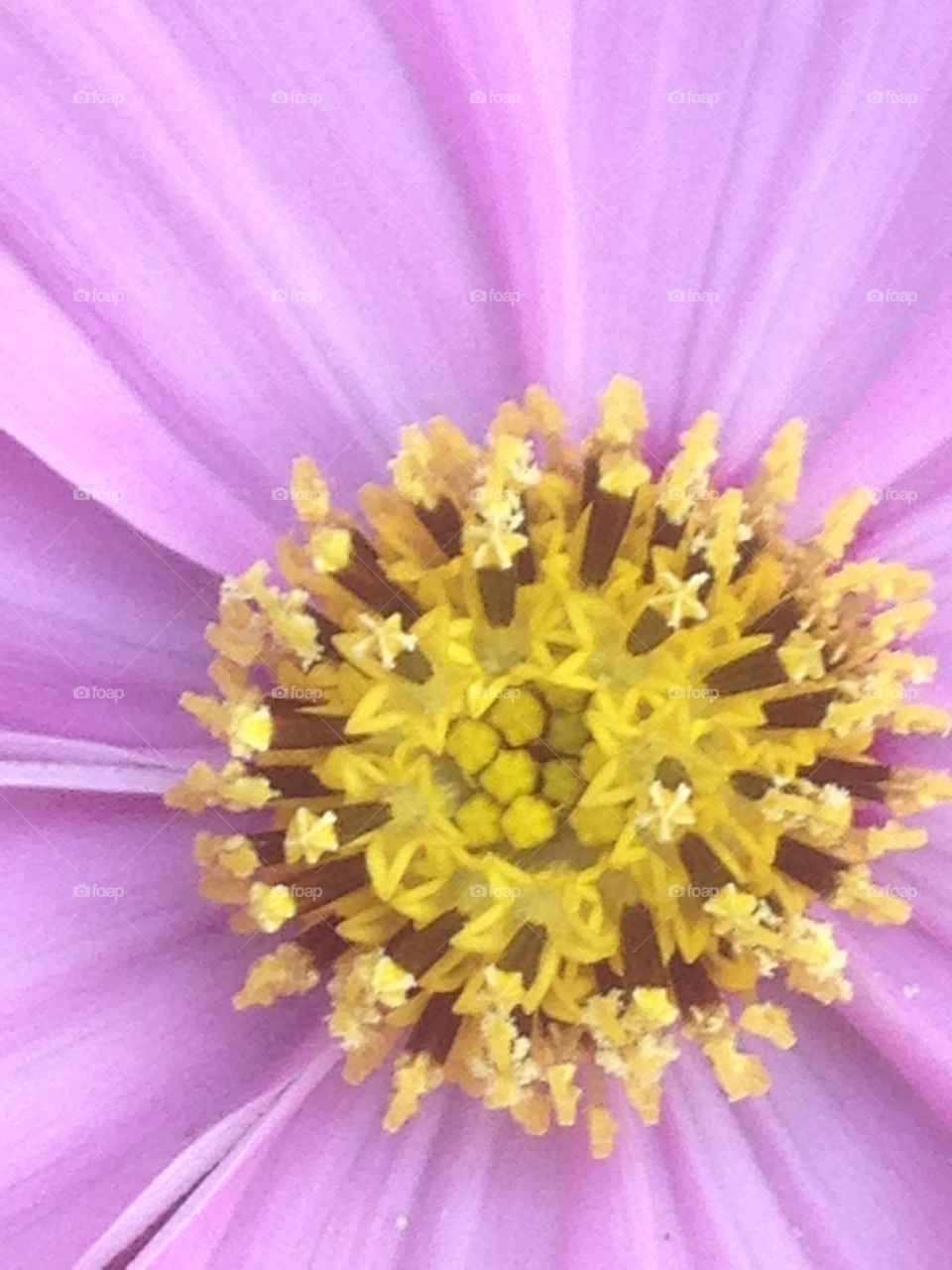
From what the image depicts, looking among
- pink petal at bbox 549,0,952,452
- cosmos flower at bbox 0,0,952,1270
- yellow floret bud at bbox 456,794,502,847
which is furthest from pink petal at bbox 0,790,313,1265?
pink petal at bbox 549,0,952,452

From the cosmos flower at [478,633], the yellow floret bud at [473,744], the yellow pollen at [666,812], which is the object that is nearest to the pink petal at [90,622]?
the cosmos flower at [478,633]

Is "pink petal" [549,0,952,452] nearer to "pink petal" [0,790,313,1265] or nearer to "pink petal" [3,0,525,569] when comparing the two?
"pink petal" [3,0,525,569]

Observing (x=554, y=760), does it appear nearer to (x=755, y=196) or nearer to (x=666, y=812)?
(x=666, y=812)

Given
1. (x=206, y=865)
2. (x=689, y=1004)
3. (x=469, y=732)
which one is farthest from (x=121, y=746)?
(x=689, y=1004)

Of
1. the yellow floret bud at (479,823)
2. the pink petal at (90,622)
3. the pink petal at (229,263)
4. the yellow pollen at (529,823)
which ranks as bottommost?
the yellow pollen at (529,823)

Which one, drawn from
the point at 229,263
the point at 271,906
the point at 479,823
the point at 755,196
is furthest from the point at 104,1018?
the point at 755,196

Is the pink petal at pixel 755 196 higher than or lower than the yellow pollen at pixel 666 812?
higher

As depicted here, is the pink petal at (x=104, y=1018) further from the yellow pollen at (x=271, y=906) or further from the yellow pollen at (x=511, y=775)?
the yellow pollen at (x=511, y=775)

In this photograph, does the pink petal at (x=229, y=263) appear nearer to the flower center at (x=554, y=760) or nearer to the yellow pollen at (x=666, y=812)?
the flower center at (x=554, y=760)
